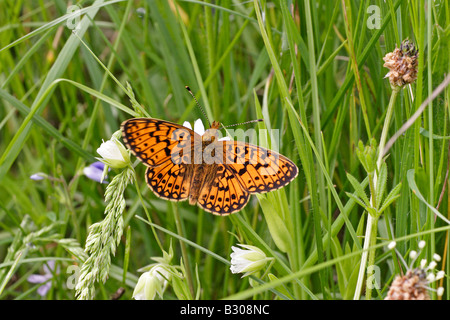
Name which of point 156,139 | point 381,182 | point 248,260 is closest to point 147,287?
point 248,260

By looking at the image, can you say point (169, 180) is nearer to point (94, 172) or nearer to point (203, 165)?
point (203, 165)

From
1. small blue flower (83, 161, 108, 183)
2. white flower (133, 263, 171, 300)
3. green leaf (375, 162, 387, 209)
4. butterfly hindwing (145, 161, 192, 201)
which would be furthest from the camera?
small blue flower (83, 161, 108, 183)

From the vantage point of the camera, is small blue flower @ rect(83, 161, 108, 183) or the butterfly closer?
the butterfly

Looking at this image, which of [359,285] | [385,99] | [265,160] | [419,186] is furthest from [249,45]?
[359,285]

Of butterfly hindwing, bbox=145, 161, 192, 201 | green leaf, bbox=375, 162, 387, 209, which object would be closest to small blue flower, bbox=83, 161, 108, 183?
butterfly hindwing, bbox=145, 161, 192, 201

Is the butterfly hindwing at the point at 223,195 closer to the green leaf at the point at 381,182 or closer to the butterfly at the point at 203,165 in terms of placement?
the butterfly at the point at 203,165

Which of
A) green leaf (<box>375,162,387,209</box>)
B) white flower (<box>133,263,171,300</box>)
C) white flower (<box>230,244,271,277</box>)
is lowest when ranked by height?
white flower (<box>133,263,171,300</box>)

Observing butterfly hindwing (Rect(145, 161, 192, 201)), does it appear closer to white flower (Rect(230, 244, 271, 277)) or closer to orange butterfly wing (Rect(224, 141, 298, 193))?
orange butterfly wing (Rect(224, 141, 298, 193))
